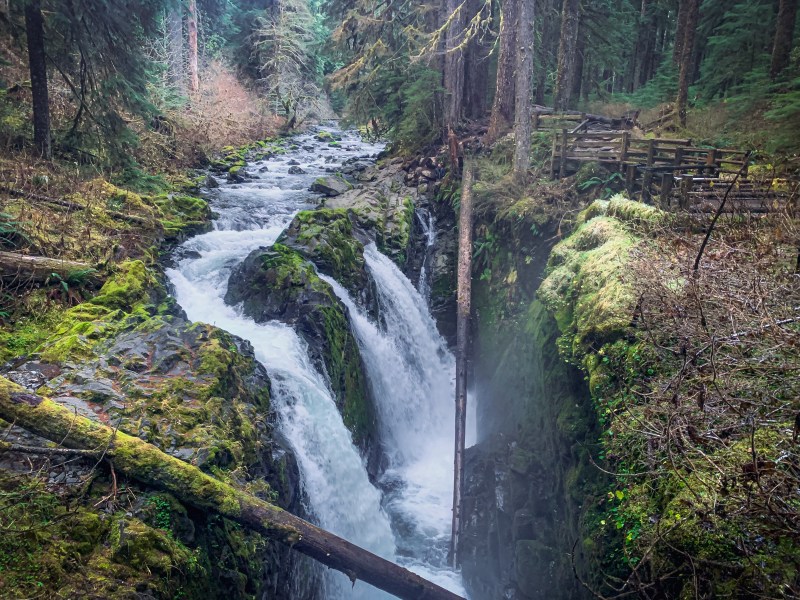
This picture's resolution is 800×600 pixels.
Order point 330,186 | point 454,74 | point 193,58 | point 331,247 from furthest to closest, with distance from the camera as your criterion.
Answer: point 193,58 → point 454,74 → point 330,186 → point 331,247

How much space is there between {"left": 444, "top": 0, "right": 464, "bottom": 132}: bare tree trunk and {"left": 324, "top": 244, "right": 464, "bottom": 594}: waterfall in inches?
302

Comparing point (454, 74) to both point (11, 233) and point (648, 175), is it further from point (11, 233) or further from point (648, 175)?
point (11, 233)

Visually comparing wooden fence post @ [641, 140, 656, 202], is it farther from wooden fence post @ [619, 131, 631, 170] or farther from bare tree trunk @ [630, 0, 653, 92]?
bare tree trunk @ [630, 0, 653, 92]

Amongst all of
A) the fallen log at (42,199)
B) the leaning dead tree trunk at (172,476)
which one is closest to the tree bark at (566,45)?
the fallen log at (42,199)

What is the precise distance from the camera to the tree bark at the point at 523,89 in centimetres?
1427

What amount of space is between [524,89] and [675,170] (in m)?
5.04

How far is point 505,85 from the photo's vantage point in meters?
18.0

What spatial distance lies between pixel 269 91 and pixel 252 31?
5.09m

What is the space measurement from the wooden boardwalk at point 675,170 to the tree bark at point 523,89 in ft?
2.77

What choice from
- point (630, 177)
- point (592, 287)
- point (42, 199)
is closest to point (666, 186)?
point (630, 177)

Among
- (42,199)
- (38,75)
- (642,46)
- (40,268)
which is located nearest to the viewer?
(40,268)

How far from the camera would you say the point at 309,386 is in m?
8.48

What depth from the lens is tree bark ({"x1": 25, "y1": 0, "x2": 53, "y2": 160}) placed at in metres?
10.6

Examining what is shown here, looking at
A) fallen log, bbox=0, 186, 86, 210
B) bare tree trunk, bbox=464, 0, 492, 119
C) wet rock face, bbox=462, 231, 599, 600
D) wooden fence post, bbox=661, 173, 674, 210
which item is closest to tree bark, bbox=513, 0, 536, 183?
wet rock face, bbox=462, 231, 599, 600
